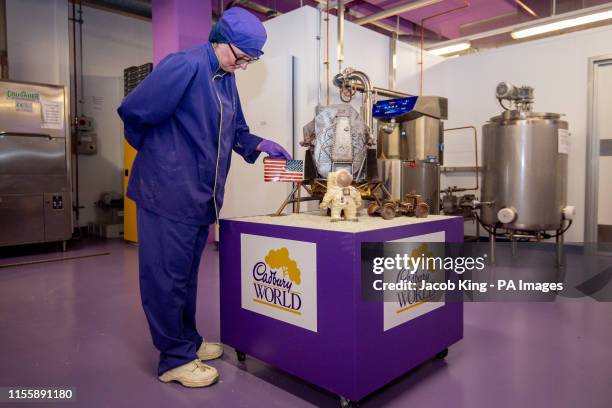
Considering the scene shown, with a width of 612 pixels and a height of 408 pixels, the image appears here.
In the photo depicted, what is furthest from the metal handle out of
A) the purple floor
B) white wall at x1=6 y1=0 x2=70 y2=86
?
the purple floor

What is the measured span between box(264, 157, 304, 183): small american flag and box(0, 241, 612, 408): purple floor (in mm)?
791

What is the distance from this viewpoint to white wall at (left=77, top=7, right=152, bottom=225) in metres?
5.34

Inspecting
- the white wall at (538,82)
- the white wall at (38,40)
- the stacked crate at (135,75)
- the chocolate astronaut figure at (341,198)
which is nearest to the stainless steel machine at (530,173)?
the white wall at (538,82)

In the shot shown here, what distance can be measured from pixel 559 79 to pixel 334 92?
7.54 feet

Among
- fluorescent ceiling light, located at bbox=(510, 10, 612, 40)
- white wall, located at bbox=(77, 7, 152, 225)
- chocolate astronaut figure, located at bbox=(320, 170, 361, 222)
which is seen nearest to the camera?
chocolate astronaut figure, located at bbox=(320, 170, 361, 222)

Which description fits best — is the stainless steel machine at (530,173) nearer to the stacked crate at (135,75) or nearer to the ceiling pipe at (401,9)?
the ceiling pipe at (401,9)

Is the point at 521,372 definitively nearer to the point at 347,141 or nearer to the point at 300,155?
the point at 347,141

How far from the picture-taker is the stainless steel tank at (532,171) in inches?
132

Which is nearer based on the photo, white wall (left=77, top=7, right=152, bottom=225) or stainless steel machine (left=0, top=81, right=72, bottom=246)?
stainless steel machine (left=0, top=81, right=72, bottom=246)

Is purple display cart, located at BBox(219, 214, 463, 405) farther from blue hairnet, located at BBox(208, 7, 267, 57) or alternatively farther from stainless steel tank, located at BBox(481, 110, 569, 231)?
stainless steel tank, located at BBox(481, 110, 569, 231)

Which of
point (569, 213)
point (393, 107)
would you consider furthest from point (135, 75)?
point (569, 213)

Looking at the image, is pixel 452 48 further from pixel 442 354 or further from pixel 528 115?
pixel 442 354

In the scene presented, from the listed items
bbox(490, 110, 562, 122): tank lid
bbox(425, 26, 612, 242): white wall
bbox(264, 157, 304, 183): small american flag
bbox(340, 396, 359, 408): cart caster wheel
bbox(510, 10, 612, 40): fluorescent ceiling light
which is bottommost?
bbox(340, 396, 359, 408): cart caster wheel

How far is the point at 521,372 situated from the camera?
1767 mm
